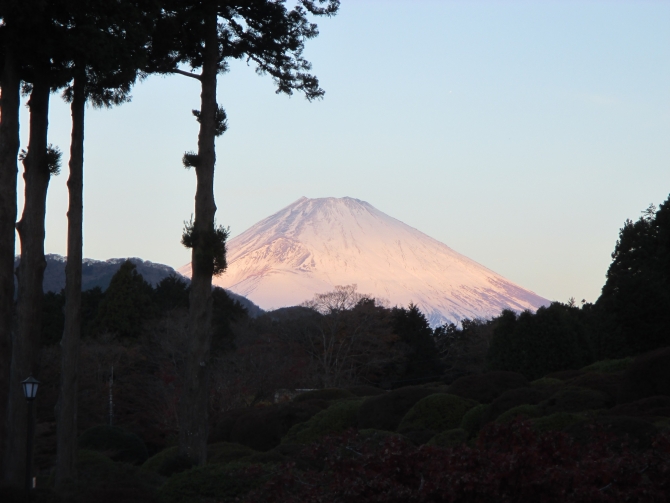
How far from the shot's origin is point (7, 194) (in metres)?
13.3

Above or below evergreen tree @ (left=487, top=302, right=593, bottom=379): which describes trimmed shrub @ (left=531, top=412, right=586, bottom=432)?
below

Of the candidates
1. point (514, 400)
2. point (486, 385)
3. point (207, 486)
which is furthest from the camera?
point (486, 385)

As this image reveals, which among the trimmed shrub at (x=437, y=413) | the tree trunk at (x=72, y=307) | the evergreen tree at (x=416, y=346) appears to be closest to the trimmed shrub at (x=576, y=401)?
the trimmed shrub at (x=437, y=413)

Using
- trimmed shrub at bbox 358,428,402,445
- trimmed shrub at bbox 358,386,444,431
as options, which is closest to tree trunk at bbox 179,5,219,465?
trimmed shrub at bbox 358,428,402,445

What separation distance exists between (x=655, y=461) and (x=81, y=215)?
1140 centimetres

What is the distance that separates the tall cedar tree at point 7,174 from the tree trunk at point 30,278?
20 cm

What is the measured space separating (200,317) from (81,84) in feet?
16.0

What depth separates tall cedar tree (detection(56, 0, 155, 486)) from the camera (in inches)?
506

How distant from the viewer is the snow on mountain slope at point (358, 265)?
128 metres

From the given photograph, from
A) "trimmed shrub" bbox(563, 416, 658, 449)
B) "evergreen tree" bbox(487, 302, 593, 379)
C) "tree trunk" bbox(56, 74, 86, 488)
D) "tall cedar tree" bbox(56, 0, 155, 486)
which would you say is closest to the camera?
"trimmed shrub" bbox(563, 416, 658, 449)

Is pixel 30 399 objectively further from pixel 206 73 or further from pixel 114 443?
pixel 114 443

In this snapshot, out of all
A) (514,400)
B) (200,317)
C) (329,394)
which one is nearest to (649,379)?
(514,400)

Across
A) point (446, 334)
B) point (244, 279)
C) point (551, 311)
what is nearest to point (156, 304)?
point (446, 334)

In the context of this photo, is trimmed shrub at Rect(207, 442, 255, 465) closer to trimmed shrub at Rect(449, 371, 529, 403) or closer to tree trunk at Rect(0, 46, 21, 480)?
trimmed shrub at Rect(449, 371, 529, 403)
